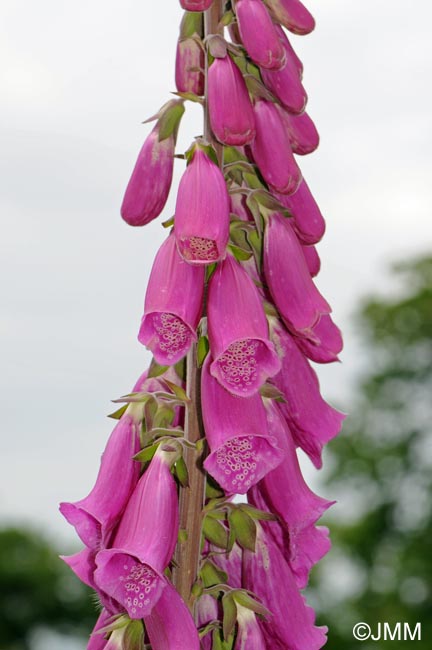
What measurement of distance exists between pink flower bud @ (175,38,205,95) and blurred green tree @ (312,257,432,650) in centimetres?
2131

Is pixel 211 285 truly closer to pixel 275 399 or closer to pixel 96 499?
pixel 275 399

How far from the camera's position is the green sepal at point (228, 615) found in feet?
7.60

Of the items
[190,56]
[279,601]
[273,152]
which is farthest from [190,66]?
[279,601]

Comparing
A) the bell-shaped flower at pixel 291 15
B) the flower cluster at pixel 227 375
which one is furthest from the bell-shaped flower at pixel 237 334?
the bell-shaped flower at pixel 291 15

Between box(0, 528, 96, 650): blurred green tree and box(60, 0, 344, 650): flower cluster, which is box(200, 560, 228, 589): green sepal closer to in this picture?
box(60, 0, 344, 650): flower cluster

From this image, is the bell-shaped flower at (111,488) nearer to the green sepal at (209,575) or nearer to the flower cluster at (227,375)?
the flower cluster at (227,375)

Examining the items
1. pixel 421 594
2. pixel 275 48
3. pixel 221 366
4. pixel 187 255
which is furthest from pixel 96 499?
pixel 421 594

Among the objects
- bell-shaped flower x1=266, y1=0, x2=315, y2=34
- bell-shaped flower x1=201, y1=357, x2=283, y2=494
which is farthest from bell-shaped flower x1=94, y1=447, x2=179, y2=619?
bell-shaped flower x1=266, y1=0, x2=315, y2=34

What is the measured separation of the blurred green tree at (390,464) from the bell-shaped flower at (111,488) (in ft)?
70.1

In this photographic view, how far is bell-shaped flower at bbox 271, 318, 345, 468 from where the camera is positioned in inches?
99.1

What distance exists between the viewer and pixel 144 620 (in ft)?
7.49

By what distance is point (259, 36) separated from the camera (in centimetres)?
242

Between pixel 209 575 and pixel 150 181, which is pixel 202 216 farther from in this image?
pixel 209 575

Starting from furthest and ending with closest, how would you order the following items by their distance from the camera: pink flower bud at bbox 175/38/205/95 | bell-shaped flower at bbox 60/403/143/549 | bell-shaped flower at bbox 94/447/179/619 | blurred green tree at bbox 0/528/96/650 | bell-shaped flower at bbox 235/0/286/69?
blurred green tree at bbox 0/528/96/650
pink flower bud at bbox 175/38/205/95
bell-shaped flower at bbox 235/0/286/69
bell-shaped flower at bbox 60/403/143/549
bell-shaped flower at bbox 94/447/179/619
